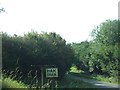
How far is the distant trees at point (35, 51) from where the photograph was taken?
99.4 ft

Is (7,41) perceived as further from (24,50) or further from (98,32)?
(98,32)

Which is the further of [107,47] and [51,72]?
[107,47]

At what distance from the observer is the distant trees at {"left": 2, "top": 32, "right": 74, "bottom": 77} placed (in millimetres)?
30303

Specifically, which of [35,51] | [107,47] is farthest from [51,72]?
[107,47]

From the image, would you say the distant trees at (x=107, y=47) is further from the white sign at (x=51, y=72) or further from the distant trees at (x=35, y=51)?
the white sign at (x=51, y=72)

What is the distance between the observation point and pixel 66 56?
124ft

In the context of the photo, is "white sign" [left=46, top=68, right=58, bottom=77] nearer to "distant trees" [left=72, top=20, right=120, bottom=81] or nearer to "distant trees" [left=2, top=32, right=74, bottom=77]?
"distant trees" [left=2, top=32, right=74, bottom=77]

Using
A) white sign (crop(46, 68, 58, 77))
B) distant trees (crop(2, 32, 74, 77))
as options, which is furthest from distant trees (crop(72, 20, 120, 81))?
white sign (crop(46, 68, 58, 77))

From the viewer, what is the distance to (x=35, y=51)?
33156 mm

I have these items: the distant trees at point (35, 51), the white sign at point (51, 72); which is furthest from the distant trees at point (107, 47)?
the white sign at point (51, 72)

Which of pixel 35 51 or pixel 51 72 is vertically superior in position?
pixel 35 51

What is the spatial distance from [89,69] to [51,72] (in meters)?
61.4

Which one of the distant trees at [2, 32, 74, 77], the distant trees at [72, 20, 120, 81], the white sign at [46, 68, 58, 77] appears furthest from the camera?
the distant trees at [72, 20, 120, 81]

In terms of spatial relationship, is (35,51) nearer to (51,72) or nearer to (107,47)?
(51,72)
